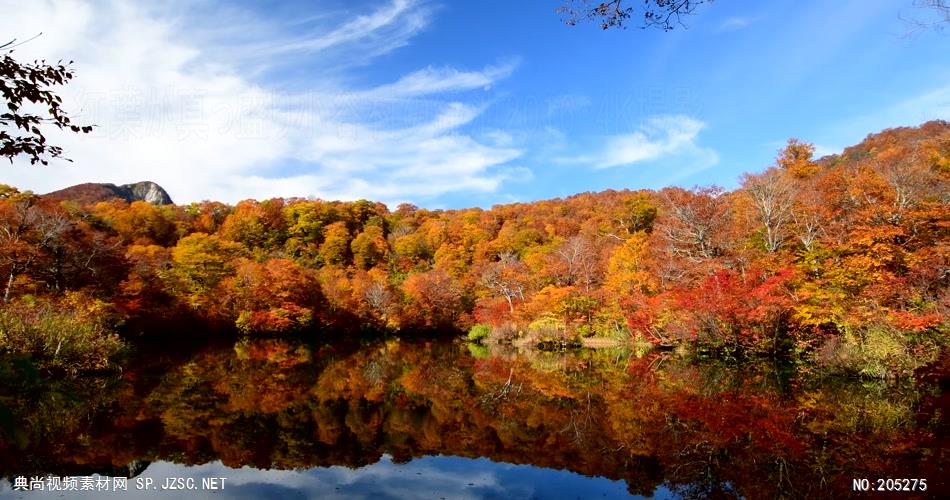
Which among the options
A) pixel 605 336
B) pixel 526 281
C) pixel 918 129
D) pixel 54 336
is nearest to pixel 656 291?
pixel 605 336

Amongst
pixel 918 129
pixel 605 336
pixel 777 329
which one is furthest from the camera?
pixel 918 129

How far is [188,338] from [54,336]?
18912mm

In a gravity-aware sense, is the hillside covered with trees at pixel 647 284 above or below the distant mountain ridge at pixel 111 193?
below

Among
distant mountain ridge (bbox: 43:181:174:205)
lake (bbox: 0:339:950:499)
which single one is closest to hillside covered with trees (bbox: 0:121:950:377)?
lake (bbox: 0:339:950:499)

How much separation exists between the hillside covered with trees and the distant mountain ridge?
29868 millimetres

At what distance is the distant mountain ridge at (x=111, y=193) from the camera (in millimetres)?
68312

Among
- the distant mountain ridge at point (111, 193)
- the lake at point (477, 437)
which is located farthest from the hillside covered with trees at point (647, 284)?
the distant mountain ridge at point (111, 193)

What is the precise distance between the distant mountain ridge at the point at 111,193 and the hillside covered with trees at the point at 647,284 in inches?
1176

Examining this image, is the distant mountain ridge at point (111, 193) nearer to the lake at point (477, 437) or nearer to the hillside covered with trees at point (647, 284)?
the hillside covered with trees at point (647, 284)

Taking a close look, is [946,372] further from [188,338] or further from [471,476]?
[188,338]

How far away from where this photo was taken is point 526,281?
30.8m

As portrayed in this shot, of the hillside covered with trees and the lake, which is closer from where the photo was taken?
the lake

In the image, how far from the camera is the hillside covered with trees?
1397cm

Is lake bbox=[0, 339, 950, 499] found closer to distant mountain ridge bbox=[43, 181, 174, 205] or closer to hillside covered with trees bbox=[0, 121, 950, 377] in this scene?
hillside covered with trees bbox=[0, 121, 950, 377]
